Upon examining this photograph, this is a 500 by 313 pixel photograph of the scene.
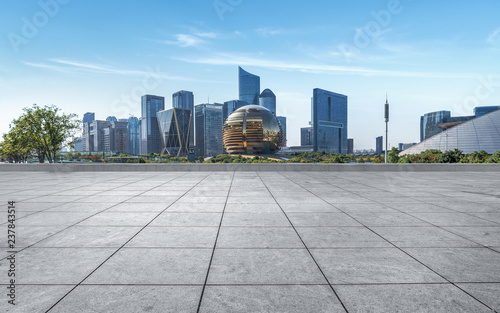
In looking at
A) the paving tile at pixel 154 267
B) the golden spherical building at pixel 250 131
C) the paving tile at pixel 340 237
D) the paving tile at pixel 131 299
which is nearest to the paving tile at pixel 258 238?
the paving tile at pixel 340 237

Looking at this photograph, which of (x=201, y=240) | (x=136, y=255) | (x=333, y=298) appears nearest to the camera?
(x=333, y=298)

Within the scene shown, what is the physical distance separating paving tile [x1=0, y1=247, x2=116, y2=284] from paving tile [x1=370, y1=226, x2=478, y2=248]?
531 cm

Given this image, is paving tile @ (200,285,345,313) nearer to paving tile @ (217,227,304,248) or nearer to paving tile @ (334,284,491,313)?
paving tile @ (334,284,491,313)

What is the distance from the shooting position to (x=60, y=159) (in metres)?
47.1

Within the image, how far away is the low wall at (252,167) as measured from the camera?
2355cm

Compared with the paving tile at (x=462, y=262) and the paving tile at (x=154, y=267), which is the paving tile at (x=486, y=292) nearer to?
the paving tile at (x=462, y=262)

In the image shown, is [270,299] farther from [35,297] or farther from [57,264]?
[57,264]

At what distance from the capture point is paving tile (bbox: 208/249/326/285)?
3.68 m

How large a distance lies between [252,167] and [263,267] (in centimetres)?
2035

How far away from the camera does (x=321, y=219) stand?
6.93 metres

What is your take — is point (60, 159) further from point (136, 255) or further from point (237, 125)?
point (237, 125)

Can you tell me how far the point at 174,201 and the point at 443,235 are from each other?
25.0 feet

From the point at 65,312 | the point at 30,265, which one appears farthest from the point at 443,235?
the point at 30,265

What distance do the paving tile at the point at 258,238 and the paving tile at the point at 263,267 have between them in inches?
10.0
